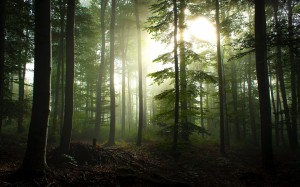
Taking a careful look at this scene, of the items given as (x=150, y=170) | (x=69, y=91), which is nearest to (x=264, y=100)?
(x=150, y=170)

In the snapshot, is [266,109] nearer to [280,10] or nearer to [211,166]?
[211,166]

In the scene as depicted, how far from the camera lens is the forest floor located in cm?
793

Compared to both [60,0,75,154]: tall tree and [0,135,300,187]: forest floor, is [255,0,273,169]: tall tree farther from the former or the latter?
[60,0,75,154]: tall tree

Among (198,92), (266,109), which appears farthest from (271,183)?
(198,92)

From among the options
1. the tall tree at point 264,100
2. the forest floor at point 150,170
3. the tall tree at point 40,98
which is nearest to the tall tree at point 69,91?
the forest floor at point 150,170

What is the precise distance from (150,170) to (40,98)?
562 centimetres

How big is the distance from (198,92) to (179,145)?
138 inches

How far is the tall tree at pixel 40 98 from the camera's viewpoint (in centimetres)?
746

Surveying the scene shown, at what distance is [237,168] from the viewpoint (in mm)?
11703

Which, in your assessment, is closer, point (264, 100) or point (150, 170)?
point (150, 170)

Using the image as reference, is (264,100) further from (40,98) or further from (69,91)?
(40,98)

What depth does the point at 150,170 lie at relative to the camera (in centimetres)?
1033

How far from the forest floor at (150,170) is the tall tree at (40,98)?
59 centimetres

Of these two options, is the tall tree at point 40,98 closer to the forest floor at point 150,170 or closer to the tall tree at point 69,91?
the forest floor at point 150,170
